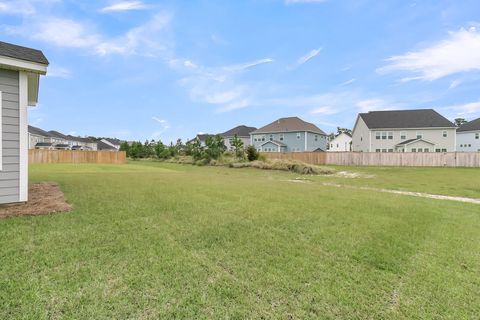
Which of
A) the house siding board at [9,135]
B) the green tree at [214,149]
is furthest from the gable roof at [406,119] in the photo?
the house siding board at [9,135]

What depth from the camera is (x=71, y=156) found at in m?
33.1

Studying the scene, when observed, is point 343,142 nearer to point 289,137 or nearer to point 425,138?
point 289,137

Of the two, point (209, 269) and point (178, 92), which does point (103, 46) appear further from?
point (209, 269)

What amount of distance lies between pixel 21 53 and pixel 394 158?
1317 inches

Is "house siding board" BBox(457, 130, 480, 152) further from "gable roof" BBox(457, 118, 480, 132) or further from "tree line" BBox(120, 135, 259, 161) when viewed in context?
"tree line" BBox(120, 135, 259, 161)

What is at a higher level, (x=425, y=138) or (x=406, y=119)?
(x=406, y=119)

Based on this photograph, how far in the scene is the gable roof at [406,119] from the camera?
1379 inches

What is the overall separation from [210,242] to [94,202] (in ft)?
12.8

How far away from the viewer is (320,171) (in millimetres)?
20594

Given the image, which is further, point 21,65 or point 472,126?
point 472,126

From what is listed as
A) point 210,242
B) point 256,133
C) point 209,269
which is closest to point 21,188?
point 210,242

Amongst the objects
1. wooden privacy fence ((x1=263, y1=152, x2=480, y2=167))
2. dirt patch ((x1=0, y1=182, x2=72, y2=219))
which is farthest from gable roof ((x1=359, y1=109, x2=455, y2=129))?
dirt patch ((x1=0, y1=182, x2=72, y2=219))

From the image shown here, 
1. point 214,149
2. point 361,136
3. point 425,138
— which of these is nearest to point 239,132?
point 214,149

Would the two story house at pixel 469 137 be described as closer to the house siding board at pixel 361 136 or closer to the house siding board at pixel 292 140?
the house siding board at pixel 361 136
